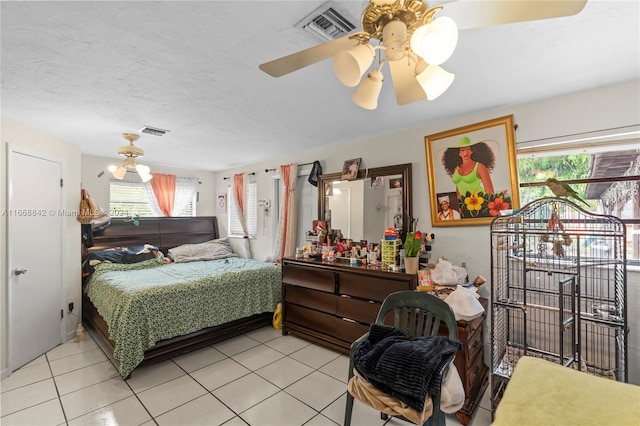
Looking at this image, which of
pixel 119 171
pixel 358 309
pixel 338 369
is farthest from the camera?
pixel 119 171

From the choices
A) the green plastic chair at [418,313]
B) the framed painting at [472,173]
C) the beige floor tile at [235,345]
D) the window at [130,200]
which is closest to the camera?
the green plastic chair at [418,313]

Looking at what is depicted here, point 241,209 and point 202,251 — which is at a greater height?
point 241,209

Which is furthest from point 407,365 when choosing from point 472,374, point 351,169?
point 351,169

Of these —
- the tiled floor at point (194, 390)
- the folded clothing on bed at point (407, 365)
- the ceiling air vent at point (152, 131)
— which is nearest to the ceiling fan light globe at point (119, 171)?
the ceiling air vent at point (152, 131)

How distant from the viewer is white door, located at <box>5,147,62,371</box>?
8.93 ft

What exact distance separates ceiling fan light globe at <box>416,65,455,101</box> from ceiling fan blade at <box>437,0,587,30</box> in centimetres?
16

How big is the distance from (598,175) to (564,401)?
2.04 meters

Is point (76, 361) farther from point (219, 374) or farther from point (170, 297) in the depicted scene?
point (219, 374)

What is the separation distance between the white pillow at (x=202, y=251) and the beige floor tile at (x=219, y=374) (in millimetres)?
2165

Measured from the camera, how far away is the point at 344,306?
295 centimetres

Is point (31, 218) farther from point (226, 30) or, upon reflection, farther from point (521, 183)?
point (521, 183)

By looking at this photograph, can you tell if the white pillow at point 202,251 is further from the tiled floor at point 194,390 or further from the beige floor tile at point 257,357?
the beige floor tile at point 257,357

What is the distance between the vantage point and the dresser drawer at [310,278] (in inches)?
121

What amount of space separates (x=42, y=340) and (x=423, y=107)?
4497 mm
